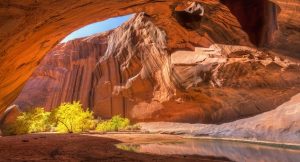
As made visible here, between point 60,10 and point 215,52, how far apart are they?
1547 centimetres

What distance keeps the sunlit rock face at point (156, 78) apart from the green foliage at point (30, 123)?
7.38 meters

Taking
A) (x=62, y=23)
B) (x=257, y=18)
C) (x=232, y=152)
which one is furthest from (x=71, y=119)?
(x=257, y=18)

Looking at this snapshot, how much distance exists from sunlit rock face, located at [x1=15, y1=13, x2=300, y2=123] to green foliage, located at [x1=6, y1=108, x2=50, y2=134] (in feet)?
24.2

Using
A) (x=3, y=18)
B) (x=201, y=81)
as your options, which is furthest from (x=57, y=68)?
(x=3, y=18)

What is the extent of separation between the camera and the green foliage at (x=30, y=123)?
18984 mm

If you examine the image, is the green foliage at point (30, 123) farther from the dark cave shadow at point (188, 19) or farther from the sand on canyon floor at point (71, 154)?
the dark cave shadow at point (188, 19)

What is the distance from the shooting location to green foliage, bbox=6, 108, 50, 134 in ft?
62.3

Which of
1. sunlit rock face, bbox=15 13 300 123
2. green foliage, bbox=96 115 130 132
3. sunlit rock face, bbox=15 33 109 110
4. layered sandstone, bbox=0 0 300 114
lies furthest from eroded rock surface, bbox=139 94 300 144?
sunlit rock face, bbox=15 33 109 110

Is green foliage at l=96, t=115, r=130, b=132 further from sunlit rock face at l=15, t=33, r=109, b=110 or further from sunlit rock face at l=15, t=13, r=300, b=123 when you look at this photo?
sunlit rock face at l=15, t=33, r=109, b=110

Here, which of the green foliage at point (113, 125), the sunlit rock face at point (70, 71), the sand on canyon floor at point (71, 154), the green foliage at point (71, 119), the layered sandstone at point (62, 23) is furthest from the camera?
Answer: the sunlit rock face at point (70, 71)

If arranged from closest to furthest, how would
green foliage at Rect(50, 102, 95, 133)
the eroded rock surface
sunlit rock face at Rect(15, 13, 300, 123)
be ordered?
the eroded rock surface → sunlit rock face at Rect(15, 13, 300, 123) → green foliage at Rect(50, 102, 95, 133)

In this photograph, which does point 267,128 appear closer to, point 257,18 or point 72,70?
point 257,18

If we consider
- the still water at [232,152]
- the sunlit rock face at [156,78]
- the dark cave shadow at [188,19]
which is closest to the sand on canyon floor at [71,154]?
the still water at [232,152]

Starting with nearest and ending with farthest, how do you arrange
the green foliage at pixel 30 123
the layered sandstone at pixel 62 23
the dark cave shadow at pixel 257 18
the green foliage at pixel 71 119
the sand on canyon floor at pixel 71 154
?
the sand on canyon floor at pixel 71 154 < the layered sandstone at pixel 62 23 < the dark cave shadow at pixel 257 18 < the green foliage at pixel 30 123 < the green foliage at pixel 71 119
